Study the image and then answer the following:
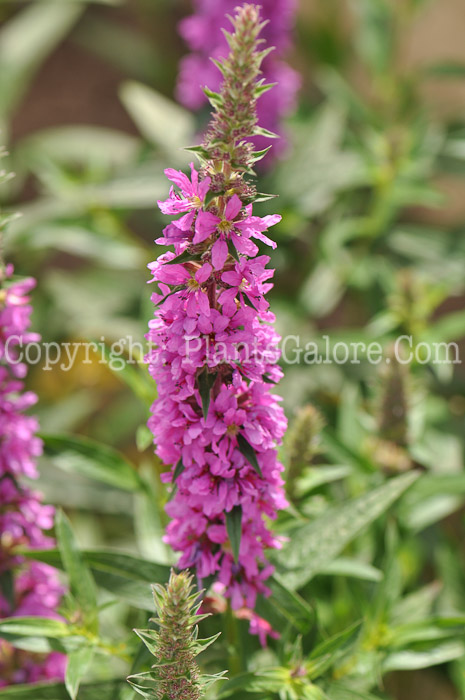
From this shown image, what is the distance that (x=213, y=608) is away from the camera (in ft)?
4.67

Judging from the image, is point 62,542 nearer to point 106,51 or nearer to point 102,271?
point 102,271

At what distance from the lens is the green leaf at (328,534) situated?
4.79ft

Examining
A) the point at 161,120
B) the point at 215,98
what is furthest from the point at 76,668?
the point at 161,120

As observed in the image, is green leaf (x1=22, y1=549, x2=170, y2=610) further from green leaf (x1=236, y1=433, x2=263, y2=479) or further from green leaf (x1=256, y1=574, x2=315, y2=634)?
green leaf (x1=236, y1=433, x2=263, y2=479)

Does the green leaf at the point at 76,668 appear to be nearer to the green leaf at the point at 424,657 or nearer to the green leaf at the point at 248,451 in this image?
the green leaf at the point at 248,451

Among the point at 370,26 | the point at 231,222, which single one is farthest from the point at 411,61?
the point at 231,222

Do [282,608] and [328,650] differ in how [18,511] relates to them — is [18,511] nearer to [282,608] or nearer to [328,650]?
[282,608]

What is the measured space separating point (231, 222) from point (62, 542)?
0.72m

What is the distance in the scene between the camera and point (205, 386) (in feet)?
3.82

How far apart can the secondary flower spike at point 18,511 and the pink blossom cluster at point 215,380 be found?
1.19ft

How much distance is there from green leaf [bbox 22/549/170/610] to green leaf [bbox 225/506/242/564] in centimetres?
28

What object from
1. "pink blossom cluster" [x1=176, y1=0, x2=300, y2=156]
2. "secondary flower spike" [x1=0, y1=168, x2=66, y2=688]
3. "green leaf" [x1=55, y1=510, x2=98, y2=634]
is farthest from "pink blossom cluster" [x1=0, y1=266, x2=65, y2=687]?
"pink blossom cluster" [x1=176, y1=0, x2=300, y2=156]

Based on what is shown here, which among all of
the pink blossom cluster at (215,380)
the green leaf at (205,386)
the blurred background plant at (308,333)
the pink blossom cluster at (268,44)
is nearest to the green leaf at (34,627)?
the blurred background plant at (308,333)

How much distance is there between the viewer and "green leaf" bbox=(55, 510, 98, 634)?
1449mm
